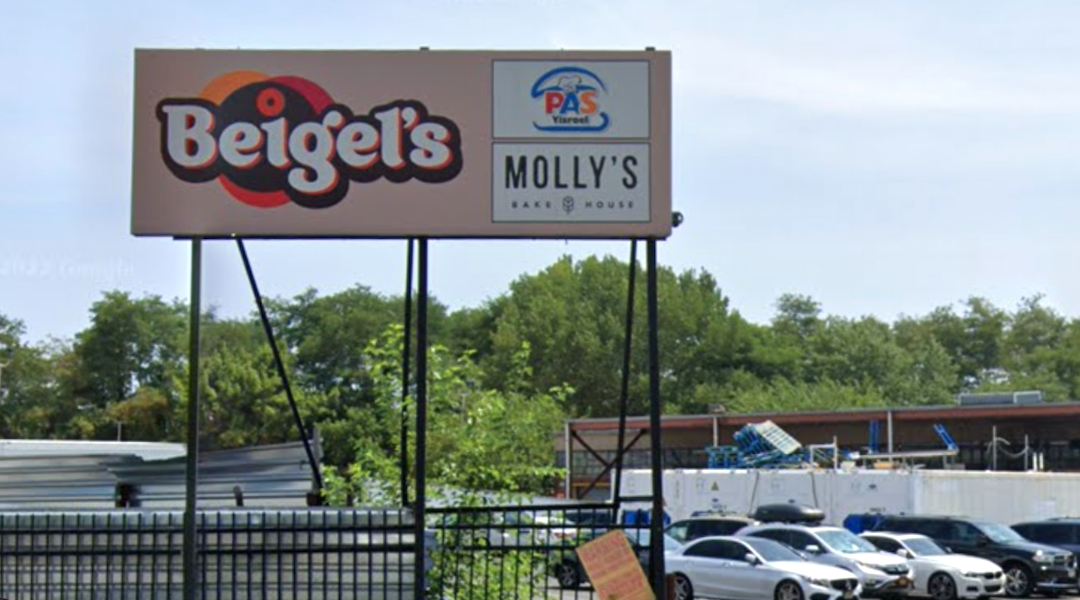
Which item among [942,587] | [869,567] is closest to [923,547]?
[942,587]

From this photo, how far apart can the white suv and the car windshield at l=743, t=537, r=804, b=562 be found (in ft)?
4.43

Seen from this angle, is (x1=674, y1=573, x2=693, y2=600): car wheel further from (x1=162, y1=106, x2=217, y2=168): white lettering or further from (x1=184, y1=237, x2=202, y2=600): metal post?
(x1=162, y1=106, x2=217, y2=168): white lettering

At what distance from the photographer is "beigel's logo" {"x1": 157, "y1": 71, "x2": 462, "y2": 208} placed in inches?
347

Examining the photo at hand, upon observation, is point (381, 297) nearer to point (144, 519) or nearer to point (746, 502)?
point (746, 502)

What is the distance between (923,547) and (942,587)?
4.88ft

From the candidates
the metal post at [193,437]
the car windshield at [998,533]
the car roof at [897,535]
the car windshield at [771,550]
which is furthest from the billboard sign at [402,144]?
the car windshield at [998,533]

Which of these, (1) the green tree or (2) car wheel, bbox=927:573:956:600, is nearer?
(2) car wheel, bbox=927:573:956:600

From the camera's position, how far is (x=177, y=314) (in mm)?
64125

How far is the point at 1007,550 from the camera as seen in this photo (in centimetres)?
3328

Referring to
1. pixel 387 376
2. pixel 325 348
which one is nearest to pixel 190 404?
pixel 387 376

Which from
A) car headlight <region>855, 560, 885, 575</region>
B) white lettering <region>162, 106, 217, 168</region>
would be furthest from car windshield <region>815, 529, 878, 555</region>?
white lettering <region>162, 106, 217, 168</region>

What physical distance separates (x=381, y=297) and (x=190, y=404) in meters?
56.2

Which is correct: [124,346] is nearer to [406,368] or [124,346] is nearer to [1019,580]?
[1019,580]

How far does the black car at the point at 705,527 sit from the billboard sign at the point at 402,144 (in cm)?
2423
